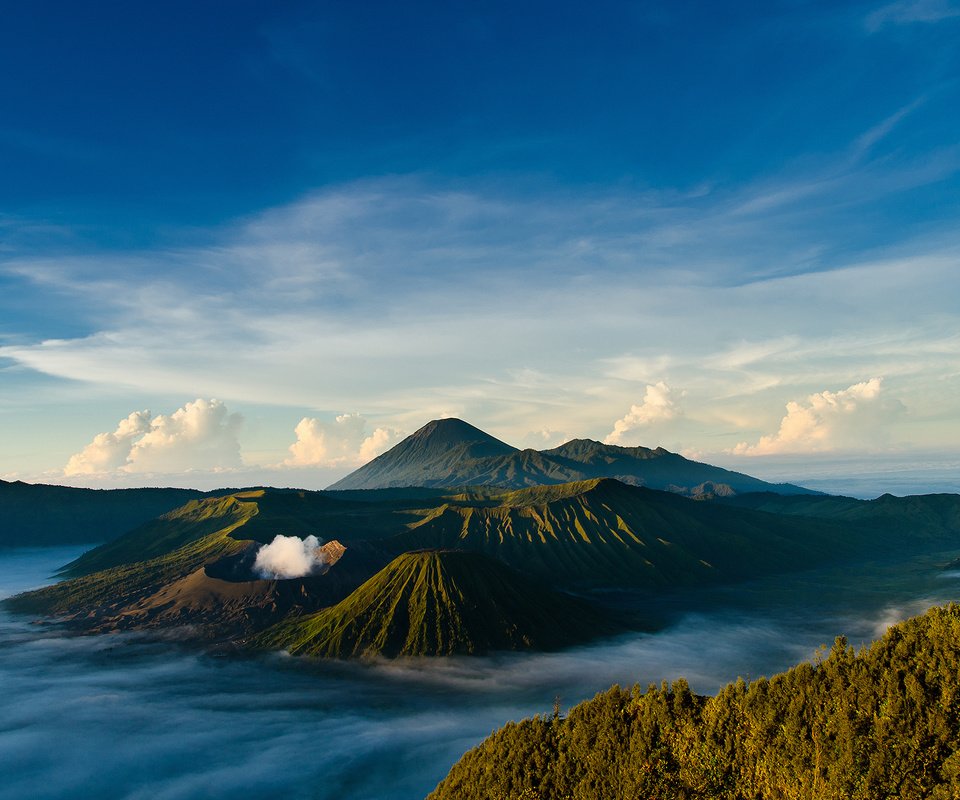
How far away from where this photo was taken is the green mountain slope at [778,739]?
150 feet

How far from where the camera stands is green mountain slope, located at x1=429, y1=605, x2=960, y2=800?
45688 millimetres

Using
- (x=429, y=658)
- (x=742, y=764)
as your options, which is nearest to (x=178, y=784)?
(x=429, y=658)

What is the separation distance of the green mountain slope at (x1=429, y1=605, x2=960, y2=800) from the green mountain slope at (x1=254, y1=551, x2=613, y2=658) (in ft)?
356

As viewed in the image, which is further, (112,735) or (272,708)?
(272,708)

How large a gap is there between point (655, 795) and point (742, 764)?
7655 millimetres

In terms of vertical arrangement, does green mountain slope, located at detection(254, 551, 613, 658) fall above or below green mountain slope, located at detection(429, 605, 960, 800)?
below

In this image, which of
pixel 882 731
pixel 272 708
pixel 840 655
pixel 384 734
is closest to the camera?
pixel 882 731

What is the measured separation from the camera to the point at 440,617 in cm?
17500

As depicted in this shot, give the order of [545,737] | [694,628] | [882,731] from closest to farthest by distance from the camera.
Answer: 1. [882,731]
2. [545,737]
3. [694,628]

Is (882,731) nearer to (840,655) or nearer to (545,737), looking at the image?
(840,655)

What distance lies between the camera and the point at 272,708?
13512 centimetres

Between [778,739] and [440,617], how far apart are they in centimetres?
13283

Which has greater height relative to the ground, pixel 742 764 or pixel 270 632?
pixel 742 764

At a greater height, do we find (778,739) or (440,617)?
(778,739)
